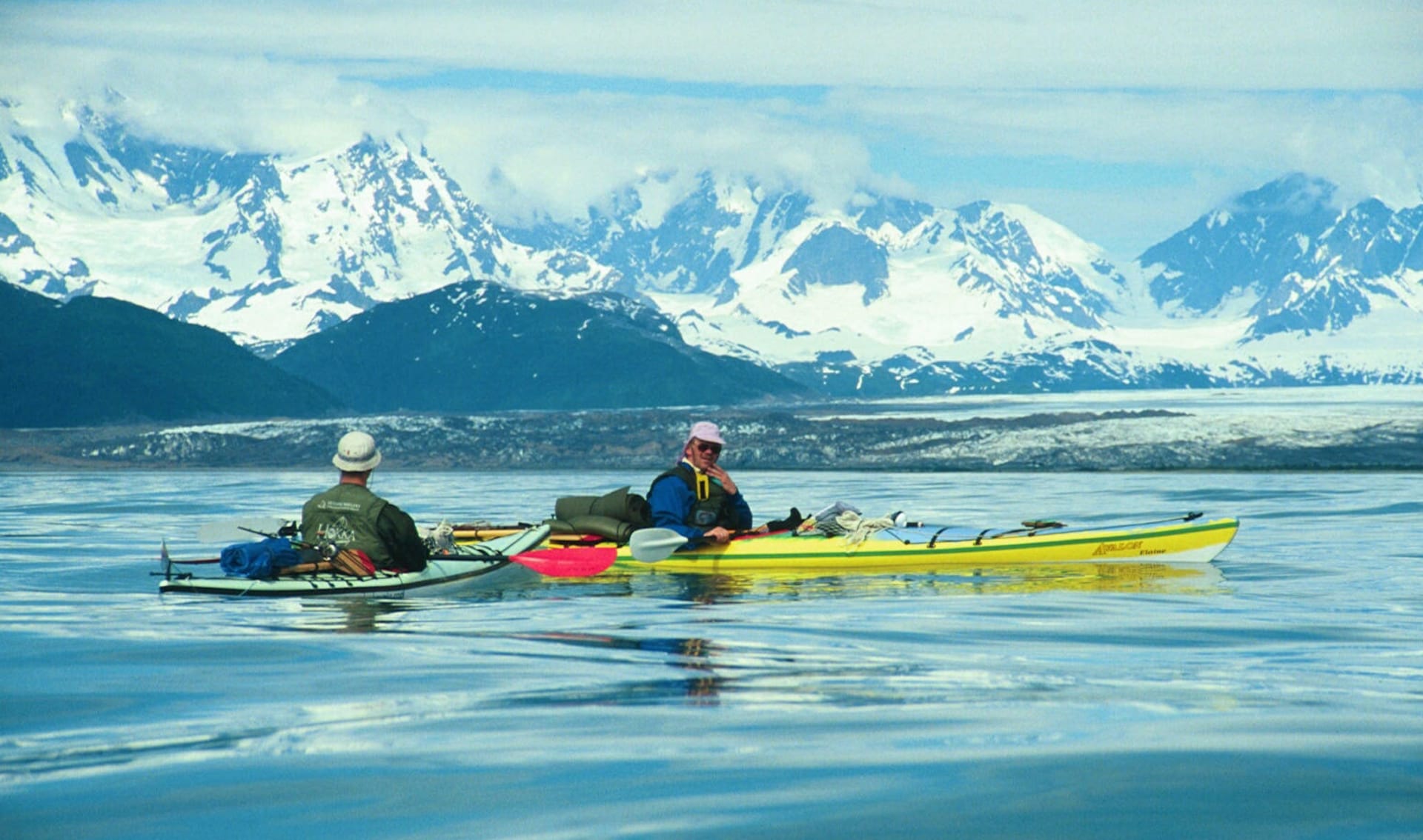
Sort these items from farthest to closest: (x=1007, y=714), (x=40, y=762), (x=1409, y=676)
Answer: (x=1409, y=676) < (x=1007, y=714) < (x=40, y=762)

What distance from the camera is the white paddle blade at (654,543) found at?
2269 centimetres

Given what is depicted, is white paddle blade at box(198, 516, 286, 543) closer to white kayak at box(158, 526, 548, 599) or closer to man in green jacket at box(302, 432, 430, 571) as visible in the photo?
white kayak at box(158, 526, 548, 599)

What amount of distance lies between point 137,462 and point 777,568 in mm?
105719

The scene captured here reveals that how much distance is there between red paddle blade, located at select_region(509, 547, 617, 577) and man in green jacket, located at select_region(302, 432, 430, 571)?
2.71m

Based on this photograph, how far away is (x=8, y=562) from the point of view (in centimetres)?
2833

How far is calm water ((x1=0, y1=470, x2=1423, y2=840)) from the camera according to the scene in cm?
857

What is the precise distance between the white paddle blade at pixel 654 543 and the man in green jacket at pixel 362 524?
10.7 feet

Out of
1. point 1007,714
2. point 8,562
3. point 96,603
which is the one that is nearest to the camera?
point 1007,714

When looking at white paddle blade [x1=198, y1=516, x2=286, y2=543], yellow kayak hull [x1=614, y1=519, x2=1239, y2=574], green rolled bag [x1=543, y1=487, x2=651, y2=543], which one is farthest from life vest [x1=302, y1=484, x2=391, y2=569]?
yellow kayak hull [x1=614, y1=519, x2=1239, y2=574]

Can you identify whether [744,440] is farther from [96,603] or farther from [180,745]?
[180,745]

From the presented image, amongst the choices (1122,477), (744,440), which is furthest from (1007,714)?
(744,440)

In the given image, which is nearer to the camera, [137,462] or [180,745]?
[180,745]

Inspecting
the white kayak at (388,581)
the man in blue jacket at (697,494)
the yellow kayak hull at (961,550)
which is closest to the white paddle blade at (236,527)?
the white kayak at (388,581)

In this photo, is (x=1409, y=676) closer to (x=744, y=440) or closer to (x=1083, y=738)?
(x=1083, y=738)
